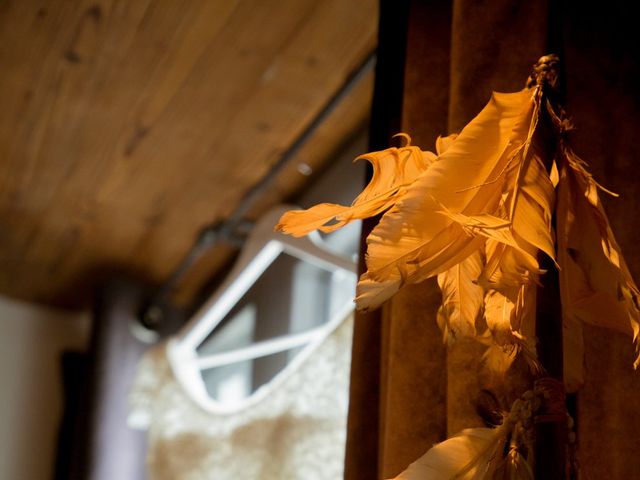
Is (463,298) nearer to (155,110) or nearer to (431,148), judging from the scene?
(431,148)

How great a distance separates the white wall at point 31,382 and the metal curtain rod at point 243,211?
0.32 meters

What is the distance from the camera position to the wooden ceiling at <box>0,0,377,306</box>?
1532 millimetres

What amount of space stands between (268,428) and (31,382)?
1.13 m

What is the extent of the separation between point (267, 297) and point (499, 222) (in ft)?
5.39

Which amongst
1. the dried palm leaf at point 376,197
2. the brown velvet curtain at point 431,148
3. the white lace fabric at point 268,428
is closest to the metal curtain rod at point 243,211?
the white lace fabric at point 268,428

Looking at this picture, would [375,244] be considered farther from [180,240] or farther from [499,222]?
[180,240]

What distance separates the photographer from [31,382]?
2424mm

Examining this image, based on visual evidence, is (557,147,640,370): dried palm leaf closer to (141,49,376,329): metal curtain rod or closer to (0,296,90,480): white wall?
(141,49,376,329): metal curtain rod

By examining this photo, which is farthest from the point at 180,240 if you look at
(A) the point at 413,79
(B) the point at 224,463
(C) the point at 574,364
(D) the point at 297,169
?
(C) the point at 574,364

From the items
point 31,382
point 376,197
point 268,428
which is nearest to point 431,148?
point 376,197

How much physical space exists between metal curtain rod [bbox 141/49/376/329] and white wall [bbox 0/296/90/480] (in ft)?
A: 1.06

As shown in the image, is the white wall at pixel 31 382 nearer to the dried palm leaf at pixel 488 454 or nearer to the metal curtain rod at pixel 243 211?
the metal curtain rod at pixel 243 211

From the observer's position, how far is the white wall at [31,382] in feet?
7.68

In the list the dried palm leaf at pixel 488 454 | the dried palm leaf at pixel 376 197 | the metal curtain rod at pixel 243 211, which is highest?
the metal curtain rod at pixel 243 211
